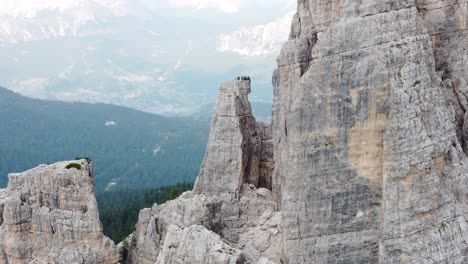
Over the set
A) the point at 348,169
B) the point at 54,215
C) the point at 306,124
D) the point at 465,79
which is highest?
the point at 465,79

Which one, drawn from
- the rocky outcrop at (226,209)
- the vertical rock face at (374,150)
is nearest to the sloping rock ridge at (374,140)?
the vertical rock face at (374,150)

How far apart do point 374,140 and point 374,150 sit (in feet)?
1.80

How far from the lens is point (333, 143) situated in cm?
3231

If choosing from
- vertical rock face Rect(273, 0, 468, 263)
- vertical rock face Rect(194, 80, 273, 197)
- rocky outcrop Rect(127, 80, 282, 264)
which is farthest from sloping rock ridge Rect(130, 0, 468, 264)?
vertical rock face Rect(194, 80, 273, 197)

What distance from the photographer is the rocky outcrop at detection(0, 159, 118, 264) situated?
43.1 meters

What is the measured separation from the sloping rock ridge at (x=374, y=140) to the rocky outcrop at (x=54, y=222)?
9.13 meters

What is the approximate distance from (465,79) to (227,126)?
19.4 meters

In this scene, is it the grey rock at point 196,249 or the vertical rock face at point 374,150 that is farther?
the grey rock at point 196,249

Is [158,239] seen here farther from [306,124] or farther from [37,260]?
[306,124]

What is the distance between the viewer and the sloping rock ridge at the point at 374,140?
30.0 m

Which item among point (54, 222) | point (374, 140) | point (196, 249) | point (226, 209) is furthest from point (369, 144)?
point (54, 222)

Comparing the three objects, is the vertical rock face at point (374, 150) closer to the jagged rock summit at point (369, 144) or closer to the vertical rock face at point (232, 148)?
the jagged rock summit at point (369, 144)

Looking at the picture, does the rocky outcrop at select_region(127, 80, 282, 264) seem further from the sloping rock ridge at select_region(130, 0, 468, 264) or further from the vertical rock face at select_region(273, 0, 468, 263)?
the vertical rock face at select_region(273, 0, 468, 263)

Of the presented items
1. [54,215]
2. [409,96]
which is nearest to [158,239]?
[54,215]
